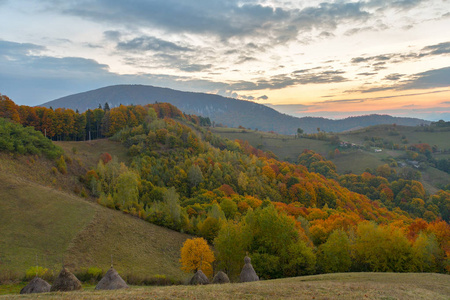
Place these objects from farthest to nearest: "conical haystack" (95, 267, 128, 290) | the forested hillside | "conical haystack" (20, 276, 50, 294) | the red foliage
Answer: the red foliage < the forested hillside < "conical haystack" (95, 267, 128, 290) < "conical haystack" (20, 276, 50, 294)

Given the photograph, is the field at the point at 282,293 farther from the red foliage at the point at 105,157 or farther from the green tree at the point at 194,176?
the red foliage at the point at 105,157

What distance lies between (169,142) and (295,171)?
7180 centimetres

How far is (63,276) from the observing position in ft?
85.3

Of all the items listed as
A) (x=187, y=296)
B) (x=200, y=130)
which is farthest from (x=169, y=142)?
(x=187, y=296)

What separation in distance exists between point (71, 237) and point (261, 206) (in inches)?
2017

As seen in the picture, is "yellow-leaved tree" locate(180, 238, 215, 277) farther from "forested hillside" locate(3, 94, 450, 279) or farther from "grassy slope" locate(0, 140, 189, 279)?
"forested hillside" locate(3, 94, 450, 279)

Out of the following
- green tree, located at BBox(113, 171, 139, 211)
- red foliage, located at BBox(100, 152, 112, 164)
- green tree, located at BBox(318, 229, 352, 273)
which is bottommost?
green tree, located at BBox(318, 229, 352, 273)

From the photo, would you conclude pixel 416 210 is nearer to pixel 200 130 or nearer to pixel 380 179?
pixel 380 179

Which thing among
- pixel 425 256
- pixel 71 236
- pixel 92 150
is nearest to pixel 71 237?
pixel 71 236

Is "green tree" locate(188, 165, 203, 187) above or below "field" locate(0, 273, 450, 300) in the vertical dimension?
below

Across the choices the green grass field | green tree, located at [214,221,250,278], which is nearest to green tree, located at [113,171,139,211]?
the green grass field

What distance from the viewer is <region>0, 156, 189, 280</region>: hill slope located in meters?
36.5

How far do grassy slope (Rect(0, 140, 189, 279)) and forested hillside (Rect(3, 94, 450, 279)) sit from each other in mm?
9208

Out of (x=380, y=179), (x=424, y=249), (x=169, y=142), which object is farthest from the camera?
(x=380, y=179)
